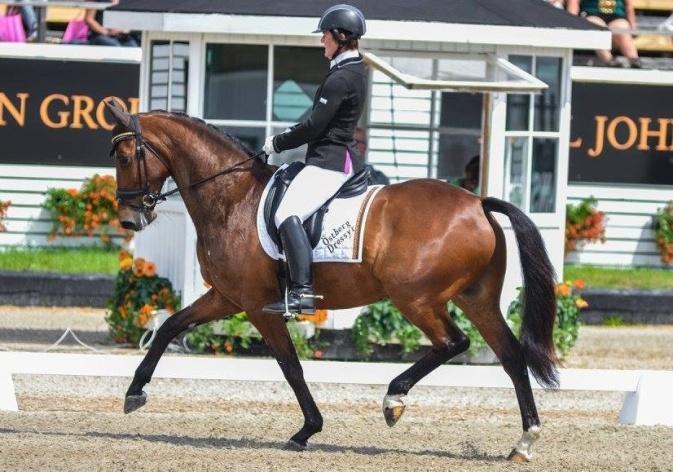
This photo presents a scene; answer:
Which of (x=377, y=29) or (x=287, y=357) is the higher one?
(x=377, y=29)

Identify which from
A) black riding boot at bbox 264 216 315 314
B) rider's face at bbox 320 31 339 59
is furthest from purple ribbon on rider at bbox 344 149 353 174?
rider's face at bbox 320 31 339 59

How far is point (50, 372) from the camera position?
9.32m

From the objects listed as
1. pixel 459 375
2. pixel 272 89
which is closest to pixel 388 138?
pixel 272 89

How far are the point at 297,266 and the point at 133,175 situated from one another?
108cm

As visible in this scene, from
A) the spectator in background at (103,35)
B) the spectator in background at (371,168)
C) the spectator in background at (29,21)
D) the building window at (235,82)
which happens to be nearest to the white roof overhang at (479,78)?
the spectator in background at (371,168)

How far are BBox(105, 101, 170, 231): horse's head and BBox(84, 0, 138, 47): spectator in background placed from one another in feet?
27.2

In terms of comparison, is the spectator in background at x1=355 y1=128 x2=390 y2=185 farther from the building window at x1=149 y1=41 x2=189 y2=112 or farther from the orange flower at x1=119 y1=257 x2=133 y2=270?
the orange flower at x1=119 y1=257 x2=133 y2=270

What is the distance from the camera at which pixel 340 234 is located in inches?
328

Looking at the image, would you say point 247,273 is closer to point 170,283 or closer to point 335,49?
point 335,49

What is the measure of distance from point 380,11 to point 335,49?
151 inches

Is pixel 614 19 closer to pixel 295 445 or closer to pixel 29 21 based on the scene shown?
pixel 29 21


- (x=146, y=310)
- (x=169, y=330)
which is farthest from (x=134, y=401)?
(x=146, y=310)

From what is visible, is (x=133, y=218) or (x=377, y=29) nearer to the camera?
(x=133, y=218)

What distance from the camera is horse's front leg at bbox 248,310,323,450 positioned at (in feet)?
27.8
